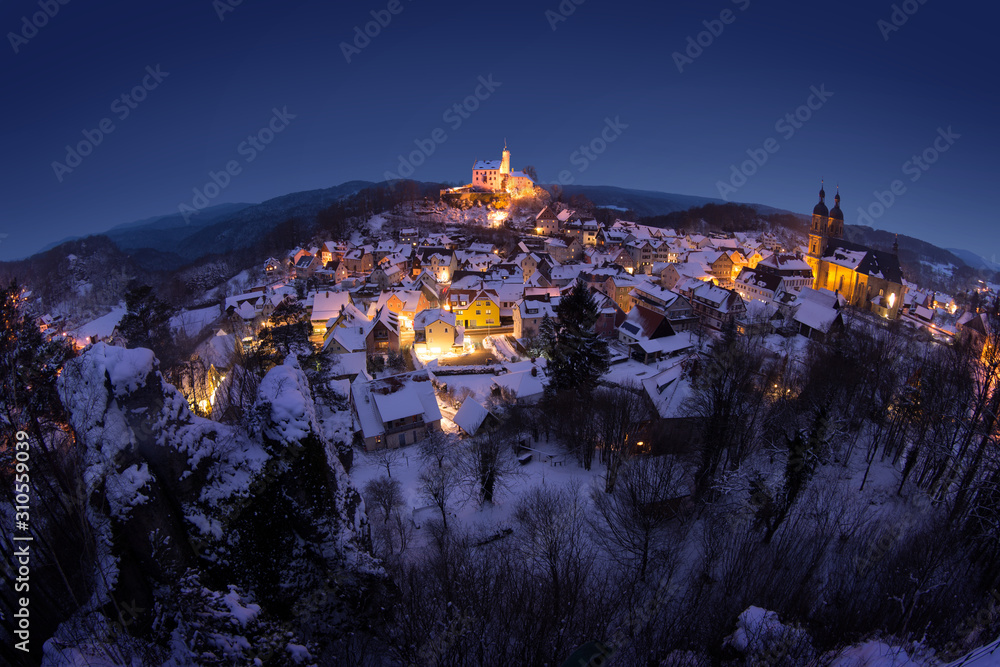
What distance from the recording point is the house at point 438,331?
144ft

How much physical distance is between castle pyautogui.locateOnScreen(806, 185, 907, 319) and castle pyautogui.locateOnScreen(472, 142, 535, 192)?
74614 mm

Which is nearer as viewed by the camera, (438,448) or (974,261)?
(438,448)

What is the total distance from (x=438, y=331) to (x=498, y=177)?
96396 mm

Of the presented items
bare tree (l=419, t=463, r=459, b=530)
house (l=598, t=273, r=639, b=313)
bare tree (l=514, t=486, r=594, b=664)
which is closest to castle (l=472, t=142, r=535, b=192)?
house (l=598, t=273, r=639, b=313)

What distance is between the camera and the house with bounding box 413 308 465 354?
43.9 m

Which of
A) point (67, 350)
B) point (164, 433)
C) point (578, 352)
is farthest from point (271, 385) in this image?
point (578, 352)

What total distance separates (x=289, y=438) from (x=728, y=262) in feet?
266

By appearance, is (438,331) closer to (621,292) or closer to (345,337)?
(345,337)

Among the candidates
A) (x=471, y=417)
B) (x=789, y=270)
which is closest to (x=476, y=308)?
(x=471, y=417)

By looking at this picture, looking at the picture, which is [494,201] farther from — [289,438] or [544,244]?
[289,438]

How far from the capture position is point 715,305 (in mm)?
49688

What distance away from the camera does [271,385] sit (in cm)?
927

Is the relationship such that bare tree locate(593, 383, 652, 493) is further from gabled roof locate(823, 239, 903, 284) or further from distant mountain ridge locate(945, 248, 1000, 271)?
distant mountain ridge locate(945, 248, 1000, 271)

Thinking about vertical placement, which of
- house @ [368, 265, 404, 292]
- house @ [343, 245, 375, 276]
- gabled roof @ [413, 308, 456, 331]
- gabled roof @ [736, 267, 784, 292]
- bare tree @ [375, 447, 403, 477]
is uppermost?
house @ [343, 245, 375, 276]
